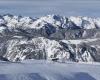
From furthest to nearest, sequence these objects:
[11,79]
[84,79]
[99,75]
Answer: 1. [99,75]
2. [84,79]
3. [11,79]

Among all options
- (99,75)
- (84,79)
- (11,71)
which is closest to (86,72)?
(99,75)

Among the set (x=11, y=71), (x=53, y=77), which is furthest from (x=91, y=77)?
(x=11, y=71)

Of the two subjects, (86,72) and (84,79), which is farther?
(86,72)

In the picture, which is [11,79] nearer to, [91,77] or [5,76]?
[5,76]

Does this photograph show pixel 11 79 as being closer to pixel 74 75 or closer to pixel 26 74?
pixel 26 74

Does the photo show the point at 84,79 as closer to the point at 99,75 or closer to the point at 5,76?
the point at 99,75

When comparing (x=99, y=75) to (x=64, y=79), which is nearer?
(x=64, y=79)

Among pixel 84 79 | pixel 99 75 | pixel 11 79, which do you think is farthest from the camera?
pixel 99 75
